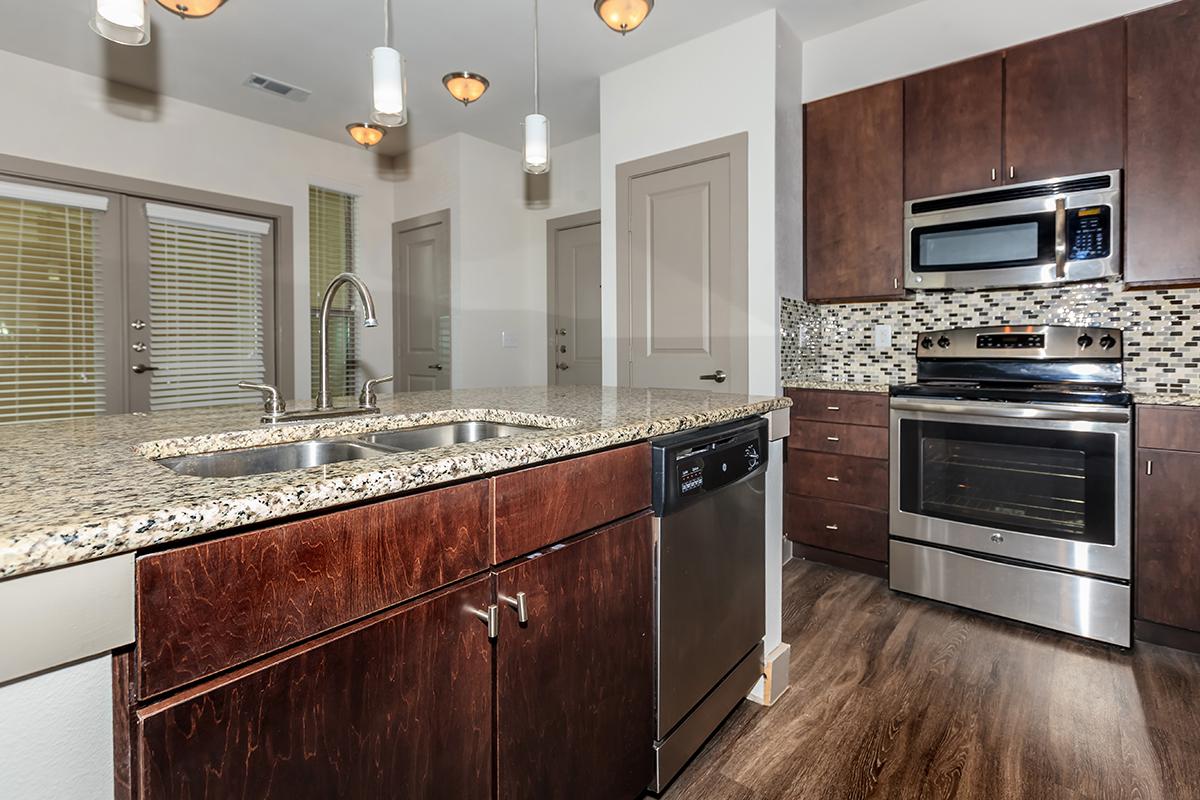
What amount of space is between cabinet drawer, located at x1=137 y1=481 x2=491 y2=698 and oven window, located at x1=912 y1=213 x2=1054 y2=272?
276 cm

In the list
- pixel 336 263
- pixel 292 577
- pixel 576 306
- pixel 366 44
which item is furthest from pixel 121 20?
pixel 336 263

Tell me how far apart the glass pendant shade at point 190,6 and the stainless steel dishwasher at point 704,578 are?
238cm

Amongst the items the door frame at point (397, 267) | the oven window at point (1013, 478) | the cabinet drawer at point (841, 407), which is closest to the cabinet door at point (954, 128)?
the cabinet drawer at point (841, 407)

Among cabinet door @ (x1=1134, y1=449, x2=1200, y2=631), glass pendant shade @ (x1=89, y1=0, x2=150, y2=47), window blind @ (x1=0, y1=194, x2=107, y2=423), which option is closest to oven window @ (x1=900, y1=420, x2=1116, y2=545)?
cabinet door @ (x1=1134, y1=449, x2=1200, y2=631)

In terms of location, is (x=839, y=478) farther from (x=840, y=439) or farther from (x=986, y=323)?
(x=986, y=323)

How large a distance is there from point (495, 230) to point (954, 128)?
3108 millimetres

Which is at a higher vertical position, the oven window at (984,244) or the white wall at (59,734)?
the oven window at (984,244)

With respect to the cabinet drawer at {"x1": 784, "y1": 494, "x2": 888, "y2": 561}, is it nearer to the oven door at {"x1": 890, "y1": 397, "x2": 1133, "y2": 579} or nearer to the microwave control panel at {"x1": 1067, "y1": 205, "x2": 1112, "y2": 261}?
the oven door at {"x1": 890, "y1": 397, "x2": 1133, "y2": 579}

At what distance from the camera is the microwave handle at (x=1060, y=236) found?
8.46 ft

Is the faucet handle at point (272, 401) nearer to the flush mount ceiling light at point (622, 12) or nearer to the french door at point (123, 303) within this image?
the flush mount ceiling light at point (622, 12)

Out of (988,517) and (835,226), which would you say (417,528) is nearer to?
(988,517)

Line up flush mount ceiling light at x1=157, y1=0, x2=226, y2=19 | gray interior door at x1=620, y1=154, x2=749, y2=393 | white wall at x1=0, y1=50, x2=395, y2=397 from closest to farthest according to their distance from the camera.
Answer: flush mount ceiling light at x1=157, y1=0, x2=226, y2=19 → gray interior door at x1=620, y1=154, x2=749, y2=393 → white wall at x1=0, y1=50, x2=395, y2=397

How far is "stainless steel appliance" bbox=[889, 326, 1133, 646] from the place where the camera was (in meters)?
2.29

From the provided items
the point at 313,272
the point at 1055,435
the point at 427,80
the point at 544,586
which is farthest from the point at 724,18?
the point at 313,272
